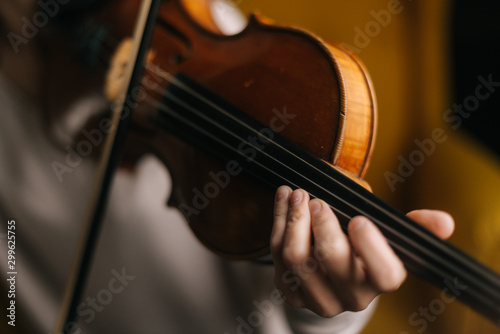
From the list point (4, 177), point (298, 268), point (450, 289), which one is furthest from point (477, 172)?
point (4, 177)

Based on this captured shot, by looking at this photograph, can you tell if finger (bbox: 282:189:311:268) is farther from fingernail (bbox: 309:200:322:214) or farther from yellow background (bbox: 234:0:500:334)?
yellow background (bbox: 234:0:500:334)

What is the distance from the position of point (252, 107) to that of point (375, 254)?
8.5 inches

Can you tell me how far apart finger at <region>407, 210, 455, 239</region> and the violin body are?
0.08m

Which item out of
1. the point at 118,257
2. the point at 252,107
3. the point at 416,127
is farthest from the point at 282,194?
the point at 416,127

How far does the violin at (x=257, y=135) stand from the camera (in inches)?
14.5

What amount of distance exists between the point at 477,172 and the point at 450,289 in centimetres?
75

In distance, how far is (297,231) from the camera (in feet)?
1.14

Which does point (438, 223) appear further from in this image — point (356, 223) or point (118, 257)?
point (118, 257)

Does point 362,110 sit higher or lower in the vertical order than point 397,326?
higher

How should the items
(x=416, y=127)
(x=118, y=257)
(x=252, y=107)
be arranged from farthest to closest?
(x=416, y=127) → (x=118, y=257) → (x=252, y=107)

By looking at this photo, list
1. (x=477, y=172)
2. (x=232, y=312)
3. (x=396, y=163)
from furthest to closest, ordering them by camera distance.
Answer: (x=396, y=163)
(x=477, y=172)
(x=232, y=312)

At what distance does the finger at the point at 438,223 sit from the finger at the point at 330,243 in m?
0.10

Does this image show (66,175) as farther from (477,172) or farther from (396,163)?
(477,172)

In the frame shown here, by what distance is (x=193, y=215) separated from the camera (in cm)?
47
